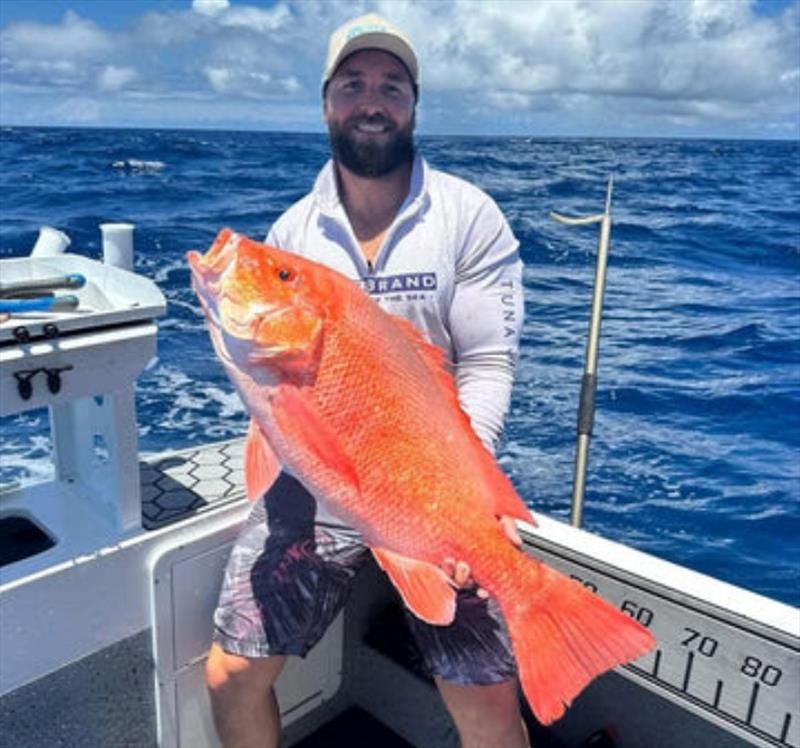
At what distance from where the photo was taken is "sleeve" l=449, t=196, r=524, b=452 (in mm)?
2391

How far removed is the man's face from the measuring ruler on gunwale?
4.27ft

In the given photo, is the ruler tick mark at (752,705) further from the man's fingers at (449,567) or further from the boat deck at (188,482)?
the boat deck at (188,482)

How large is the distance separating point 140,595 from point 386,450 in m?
1.15

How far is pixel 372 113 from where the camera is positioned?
2.41m

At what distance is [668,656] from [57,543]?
1772 millimetres

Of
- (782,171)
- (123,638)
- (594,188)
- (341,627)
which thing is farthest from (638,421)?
(782,171)

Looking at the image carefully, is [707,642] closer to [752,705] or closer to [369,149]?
[752,705]

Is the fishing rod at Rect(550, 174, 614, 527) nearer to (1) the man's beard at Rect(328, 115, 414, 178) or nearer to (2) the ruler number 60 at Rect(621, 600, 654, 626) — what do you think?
(2) the ruler number 60 at Rect(621, 600, 654, 626)

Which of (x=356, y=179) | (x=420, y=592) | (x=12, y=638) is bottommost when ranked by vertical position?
(x=12, y=638)

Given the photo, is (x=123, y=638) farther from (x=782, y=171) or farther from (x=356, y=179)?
(x=782, y=171)

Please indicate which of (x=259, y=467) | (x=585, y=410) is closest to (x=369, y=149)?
(x=259, y=467)

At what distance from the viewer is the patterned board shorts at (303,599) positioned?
2107 millimetres

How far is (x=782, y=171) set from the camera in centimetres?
3678

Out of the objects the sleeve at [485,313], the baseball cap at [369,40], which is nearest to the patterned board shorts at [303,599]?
the sleeve at [485,313]
